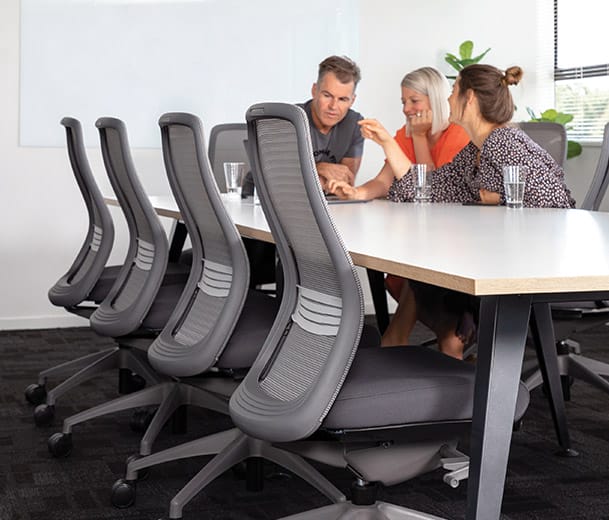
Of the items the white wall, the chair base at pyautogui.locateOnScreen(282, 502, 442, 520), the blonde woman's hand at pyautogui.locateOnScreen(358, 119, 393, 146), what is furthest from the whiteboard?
the chair base at pyautogui.locateOnScreen(282, 502, 442, 520)

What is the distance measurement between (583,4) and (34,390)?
14.5ft

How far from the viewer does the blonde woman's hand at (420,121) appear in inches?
180

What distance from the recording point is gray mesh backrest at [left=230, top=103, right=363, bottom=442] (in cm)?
204

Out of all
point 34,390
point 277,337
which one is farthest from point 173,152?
point 34,390

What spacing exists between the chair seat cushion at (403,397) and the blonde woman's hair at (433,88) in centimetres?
250

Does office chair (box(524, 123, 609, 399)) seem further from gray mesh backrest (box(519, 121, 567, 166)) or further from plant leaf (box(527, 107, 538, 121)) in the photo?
plant leaf (box(527, 107, 538, 121))

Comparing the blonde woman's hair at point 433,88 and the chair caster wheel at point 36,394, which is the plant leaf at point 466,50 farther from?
the chair caster wheel at point 36,394

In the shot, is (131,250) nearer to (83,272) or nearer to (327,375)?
(83,272)

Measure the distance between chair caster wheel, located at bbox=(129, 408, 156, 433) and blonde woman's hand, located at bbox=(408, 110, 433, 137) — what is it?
180 cm

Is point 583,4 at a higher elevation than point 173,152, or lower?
higher

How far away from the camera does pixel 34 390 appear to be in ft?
13.9

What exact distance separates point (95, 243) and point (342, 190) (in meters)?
1.04

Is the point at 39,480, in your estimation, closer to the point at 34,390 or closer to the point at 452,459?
the point at 34,390

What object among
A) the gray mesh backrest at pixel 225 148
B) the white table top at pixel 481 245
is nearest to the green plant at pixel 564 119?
the gray mesh backrest at pixel 225 148
